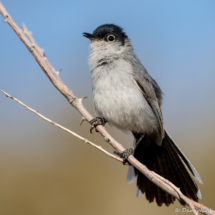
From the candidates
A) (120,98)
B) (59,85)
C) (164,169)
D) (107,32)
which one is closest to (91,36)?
(107,32)

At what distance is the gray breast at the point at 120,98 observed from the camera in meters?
3.50

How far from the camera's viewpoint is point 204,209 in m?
1.78

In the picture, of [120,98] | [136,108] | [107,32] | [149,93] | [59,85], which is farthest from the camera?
[107,32]

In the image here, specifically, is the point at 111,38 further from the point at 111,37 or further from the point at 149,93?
the point at 149,93

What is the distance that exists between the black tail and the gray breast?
1.61 ft

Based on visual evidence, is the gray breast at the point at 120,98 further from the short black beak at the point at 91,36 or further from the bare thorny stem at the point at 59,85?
the bare thorny stem at the point at 59,85

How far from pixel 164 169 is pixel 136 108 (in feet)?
3.49

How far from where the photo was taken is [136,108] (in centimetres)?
361

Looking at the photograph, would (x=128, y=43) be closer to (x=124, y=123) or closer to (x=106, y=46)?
(x=106, y=46)

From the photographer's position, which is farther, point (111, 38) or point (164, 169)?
point (111, 38)

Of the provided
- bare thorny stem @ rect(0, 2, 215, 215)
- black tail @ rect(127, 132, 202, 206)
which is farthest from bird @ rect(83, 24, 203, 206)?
bare thorny stem @ rect(0, 2, 215, 215)

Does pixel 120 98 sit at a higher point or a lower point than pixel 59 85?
lower

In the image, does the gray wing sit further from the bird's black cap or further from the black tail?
the bird's black cap

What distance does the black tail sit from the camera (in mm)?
3510
